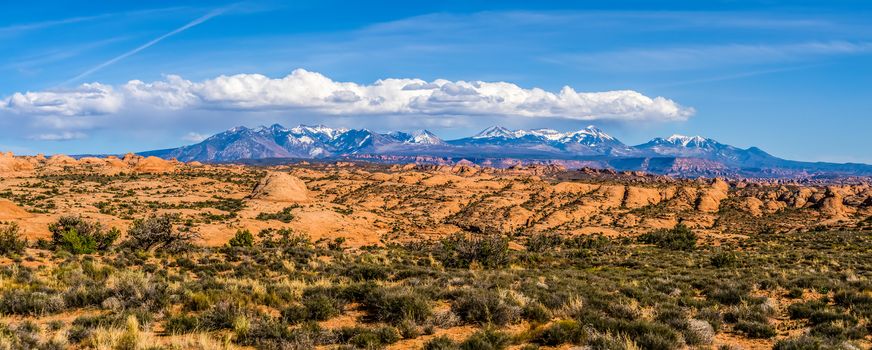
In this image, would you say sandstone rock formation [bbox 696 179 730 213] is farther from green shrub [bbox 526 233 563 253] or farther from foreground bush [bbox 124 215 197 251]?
foreground bush [bbox 124 215 197 251]

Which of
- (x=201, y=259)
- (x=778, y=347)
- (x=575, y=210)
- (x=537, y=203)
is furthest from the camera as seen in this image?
(x=537, y=203)

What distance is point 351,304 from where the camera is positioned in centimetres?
1427

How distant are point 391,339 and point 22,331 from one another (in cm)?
742

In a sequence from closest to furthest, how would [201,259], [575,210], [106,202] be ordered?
[201,259], [106,202], [575,210]

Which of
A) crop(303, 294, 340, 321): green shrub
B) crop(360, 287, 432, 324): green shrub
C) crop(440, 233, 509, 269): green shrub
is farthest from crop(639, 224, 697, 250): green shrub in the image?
crop(303, 294, 340, 321): green shrub

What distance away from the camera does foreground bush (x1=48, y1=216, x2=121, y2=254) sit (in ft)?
93.4

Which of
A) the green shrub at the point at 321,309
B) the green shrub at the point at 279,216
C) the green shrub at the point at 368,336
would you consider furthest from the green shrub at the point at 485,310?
the green shrub at the point at 279,216

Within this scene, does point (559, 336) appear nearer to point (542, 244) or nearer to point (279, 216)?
point (542, 244)

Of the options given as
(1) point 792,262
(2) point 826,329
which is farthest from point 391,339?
(1) point 792,262

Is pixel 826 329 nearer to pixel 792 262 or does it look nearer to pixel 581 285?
pixel 581 285

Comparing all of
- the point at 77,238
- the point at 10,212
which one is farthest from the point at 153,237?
the point at 10,212

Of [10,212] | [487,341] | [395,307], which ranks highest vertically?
[487,341]

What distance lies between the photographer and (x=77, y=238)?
2897 centimetres

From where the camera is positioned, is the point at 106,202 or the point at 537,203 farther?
the point at 537,203
